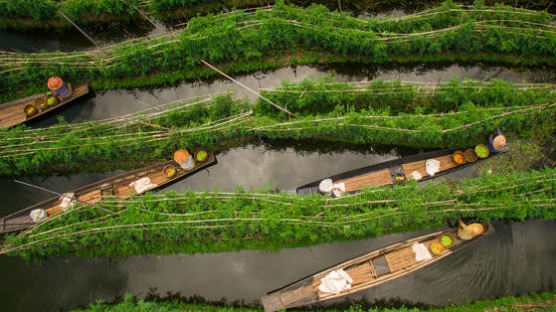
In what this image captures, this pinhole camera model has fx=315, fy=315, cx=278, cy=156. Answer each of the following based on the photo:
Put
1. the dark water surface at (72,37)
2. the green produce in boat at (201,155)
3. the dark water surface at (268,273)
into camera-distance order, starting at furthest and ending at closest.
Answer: the dark water surface at (72,37)
the green produce in boat at (201,155)
the dark water surface at (268,273)

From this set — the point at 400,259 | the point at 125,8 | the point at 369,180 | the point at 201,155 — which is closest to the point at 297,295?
the point at 400,259

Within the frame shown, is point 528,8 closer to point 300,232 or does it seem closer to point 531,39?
point 531,39

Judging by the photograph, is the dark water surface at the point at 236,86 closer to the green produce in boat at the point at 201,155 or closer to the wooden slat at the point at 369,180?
the green produce in boat at the point at 201,155

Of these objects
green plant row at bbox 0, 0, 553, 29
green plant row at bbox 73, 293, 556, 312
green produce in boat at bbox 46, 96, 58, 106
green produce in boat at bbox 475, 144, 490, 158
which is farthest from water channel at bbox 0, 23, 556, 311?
green plant row at bbox 0, 0, 553, 29

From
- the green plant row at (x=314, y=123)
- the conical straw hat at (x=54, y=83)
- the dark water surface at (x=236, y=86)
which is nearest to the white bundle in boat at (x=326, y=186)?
the green plant row at (x=314, y=123)

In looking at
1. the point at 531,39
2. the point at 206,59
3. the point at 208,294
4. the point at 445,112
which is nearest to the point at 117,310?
the point at 208,294
